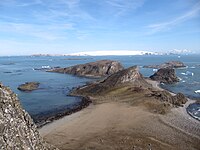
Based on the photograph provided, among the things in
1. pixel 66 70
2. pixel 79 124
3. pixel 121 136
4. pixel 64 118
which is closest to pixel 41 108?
pixel 64 118

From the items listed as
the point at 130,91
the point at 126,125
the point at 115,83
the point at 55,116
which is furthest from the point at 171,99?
the point at 55,116

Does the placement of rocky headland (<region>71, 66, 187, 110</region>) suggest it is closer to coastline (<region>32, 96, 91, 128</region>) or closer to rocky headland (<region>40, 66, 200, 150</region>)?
rocky headland (<region>40, 66, 200, 150</region>)

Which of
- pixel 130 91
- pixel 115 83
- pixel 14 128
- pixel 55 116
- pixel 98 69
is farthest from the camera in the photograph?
pixel 98 69

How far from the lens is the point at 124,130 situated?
31953 millimetres

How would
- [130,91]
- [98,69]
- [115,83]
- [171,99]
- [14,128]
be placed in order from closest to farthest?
[14,128] < [171,99] < [130,91] < [115,83] < [98,69]

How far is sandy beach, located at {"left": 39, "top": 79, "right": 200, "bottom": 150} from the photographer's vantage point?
2723 cm

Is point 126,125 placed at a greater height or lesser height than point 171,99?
lesser

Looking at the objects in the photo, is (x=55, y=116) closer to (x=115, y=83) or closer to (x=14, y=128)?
(x=115, y=83)

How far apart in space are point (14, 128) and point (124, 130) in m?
21.8

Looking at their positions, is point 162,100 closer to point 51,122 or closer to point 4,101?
point 51,122

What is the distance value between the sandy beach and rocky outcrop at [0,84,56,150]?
14378 mm

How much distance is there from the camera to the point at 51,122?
37125mm

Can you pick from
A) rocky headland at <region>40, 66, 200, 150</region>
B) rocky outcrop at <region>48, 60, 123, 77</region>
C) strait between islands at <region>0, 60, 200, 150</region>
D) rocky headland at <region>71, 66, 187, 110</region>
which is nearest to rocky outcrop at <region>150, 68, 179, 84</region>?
rocky headland at <region>71, 66, 187, 110</region>

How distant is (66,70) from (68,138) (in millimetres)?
87379
